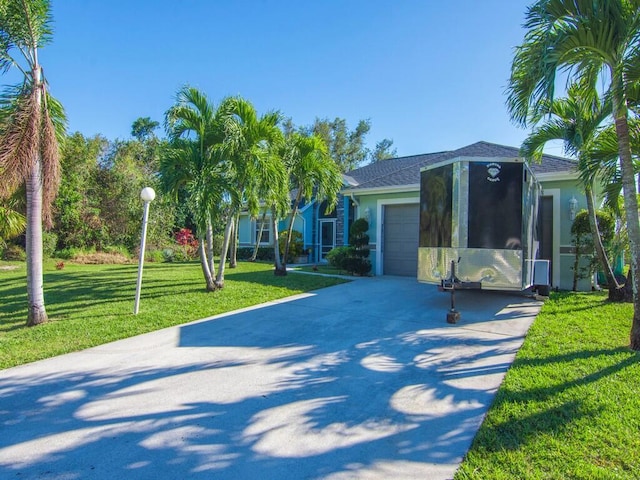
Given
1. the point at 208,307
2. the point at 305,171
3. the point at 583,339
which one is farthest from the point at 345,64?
the point at 583,339

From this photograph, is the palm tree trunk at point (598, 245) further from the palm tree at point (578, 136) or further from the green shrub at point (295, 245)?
the green shrub at point (295, 245)

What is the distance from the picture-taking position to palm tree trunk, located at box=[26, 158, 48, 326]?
6.46 m

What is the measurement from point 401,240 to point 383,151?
28166 millimetres

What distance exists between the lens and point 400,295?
905 centimetres

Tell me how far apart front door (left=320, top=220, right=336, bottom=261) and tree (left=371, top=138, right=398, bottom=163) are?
2081 cm

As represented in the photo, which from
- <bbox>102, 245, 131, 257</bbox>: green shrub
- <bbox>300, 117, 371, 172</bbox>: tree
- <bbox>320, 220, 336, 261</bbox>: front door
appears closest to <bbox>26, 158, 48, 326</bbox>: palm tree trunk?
<bbox>320, 220, 336, 261</bbox>: front door

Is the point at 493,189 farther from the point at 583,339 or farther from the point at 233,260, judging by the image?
the point at 233,260

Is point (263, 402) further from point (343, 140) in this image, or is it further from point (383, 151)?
point (383, 151)

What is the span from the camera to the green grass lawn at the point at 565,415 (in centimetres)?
252

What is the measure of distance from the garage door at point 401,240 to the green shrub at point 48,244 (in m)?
17.3

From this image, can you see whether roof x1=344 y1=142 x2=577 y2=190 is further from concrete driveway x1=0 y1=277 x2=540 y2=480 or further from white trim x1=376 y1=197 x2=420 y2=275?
concrete driveway x1=0 y1=277 x2=540 y2=480

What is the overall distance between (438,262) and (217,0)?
28.8 ft

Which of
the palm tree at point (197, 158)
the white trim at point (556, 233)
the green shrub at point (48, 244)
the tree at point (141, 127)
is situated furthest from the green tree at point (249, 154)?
the tree at point (141, 127)

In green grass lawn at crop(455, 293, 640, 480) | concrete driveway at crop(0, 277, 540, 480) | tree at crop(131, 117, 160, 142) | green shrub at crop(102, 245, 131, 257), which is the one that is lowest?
concrete driveway at crop(0, 277, 540, 480)
